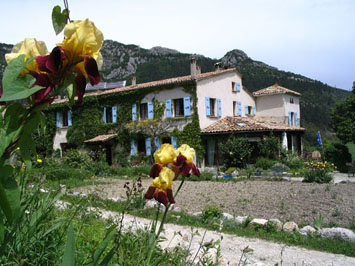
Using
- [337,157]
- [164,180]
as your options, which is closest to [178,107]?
[337,157]

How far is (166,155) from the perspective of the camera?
4.15 feet

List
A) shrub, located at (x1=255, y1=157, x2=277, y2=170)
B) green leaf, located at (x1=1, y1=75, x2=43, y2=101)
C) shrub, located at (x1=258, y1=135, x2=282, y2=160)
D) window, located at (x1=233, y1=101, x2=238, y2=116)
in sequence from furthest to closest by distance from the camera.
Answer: window, located at (x1=233, y1=101, x2=238, y2=116)
shrub, located at (x1=258, y1=135, x2=282, y2=160)
shrub, located at (x1=255, y1=157, x2=277, y2=170)
green leaf, located at (x1=1, y1=75, x2=43, y2=101)

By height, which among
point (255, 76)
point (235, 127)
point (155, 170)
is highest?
point (255, 76)

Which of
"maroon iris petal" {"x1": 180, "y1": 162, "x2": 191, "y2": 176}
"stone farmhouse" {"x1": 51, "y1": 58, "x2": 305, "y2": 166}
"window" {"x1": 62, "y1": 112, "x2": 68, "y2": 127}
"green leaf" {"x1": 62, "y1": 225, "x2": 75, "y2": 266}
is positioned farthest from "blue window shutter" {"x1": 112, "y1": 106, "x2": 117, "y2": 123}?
"green leaf" {"x1": 62, "y1": 225, "x2": 75, "y2": 266}

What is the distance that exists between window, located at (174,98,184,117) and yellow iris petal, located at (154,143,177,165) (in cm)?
1597

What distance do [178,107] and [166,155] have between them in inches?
635

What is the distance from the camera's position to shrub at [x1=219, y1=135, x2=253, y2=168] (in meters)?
15.4

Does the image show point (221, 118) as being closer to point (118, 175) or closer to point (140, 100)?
point (140, 100)

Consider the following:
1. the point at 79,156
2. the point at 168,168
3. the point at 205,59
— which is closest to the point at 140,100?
the point at 79,156

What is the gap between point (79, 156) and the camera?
16.5m

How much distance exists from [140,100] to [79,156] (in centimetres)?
479

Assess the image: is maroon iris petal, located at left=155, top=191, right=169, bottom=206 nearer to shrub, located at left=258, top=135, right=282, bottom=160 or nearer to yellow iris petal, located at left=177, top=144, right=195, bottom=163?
yellow iris petal, located at left=177, top=144, right=195, bottom=163

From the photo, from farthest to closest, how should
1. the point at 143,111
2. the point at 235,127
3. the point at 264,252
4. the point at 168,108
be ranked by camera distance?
the point at 143,111
the point at 168,108
the point at 235,127
the point at 264,252

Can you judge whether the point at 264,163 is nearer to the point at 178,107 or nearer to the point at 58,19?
the point at 178,107
